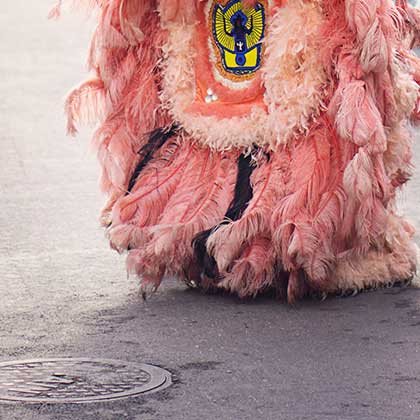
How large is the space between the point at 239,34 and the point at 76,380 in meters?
2.03

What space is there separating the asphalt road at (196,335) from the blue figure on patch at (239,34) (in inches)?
41.3

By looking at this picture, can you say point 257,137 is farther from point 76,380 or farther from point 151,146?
point 76,380

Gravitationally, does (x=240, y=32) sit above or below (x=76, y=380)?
above

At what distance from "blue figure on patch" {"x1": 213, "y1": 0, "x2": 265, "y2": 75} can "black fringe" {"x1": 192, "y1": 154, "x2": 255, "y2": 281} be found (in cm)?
42

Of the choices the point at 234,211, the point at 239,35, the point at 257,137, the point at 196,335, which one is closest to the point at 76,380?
Result: the point at 196,335

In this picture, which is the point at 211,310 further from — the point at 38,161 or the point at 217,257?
the point at 38,161

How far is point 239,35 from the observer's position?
6.71m

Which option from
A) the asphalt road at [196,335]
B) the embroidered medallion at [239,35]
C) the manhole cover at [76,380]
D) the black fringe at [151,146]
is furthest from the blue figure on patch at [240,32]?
the manhole cover at [76,380]

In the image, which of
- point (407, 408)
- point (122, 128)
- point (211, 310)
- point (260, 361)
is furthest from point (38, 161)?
point (407, 408)

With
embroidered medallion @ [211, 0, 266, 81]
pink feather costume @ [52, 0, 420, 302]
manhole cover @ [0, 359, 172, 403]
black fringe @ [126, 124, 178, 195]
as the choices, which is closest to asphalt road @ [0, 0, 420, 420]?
manhole cover @ [0, 359, 172, 403]

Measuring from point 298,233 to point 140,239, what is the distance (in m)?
0.73

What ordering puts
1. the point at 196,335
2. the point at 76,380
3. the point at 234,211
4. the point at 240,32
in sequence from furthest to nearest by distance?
the point at 240,32
the point at 234,211
the point at 196,335
the point at 76,380

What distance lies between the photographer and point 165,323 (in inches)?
243

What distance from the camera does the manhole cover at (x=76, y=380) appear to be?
16.8 ft
